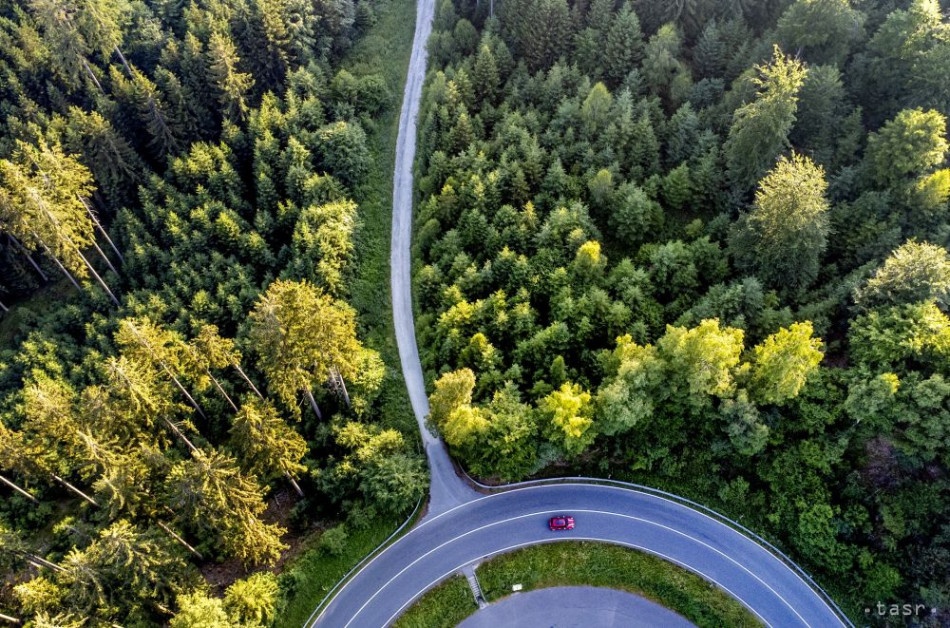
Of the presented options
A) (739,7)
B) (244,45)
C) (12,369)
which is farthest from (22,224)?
(739,7)

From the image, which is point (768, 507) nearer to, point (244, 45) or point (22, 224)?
point (22, 224)

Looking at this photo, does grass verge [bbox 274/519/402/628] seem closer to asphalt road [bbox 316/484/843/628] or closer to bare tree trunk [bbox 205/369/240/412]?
asphalt road [bbox 316/484/843/628]

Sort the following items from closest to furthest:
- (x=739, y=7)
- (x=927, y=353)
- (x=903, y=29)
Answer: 1. (x=927, y=353)
2. (x=903, y=29)
3. (x=739, y=7)

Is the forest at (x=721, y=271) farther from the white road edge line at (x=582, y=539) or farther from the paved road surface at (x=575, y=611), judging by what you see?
the paved road surface at (x=575, y=611)

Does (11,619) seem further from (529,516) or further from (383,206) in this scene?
(383,206)

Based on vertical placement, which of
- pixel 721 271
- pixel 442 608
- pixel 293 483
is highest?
pixel 721 271

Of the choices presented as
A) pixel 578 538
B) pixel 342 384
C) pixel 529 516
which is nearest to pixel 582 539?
pixel 578 538

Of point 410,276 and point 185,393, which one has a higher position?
point 410,276

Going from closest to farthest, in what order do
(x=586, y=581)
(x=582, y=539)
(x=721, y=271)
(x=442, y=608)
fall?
(x=442, y=608) → (x=586, y=581) → (x=582, y=539) → (x=721, y=271)
